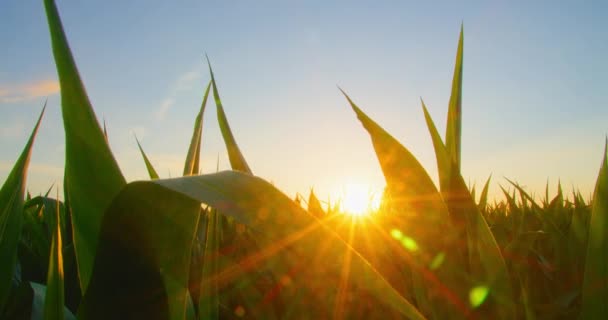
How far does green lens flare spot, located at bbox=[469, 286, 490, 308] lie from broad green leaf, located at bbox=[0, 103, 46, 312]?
1.45ft

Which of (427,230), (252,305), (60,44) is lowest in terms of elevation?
(252,305)

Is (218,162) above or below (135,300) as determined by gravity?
above

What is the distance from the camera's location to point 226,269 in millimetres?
549

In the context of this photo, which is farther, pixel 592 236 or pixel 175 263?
pixel 592 236

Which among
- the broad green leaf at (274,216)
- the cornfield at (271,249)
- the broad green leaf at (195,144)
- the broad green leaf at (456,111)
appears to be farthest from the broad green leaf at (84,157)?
the broad green leaf at (456,111)

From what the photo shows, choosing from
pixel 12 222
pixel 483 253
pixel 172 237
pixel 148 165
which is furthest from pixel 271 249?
pixel 148 165

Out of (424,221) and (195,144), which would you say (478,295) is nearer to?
(424,221)

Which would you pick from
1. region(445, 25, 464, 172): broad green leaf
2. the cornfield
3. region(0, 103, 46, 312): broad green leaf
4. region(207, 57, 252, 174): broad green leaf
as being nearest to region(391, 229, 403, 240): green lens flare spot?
the cornfield

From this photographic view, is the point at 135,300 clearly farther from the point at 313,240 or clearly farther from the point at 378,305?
the point at 378,305

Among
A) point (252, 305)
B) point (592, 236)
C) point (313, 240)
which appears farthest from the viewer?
point (252, 305)

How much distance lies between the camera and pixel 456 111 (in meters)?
0.51

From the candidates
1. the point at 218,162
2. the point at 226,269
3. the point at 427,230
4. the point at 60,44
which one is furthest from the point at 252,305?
the point at 218,162

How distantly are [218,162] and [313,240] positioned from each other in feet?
2.50

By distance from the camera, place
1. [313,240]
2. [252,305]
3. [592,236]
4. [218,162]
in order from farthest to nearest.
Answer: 1. [218,162]
2. [252,305]
3. [592,236]
4. [313,240]
